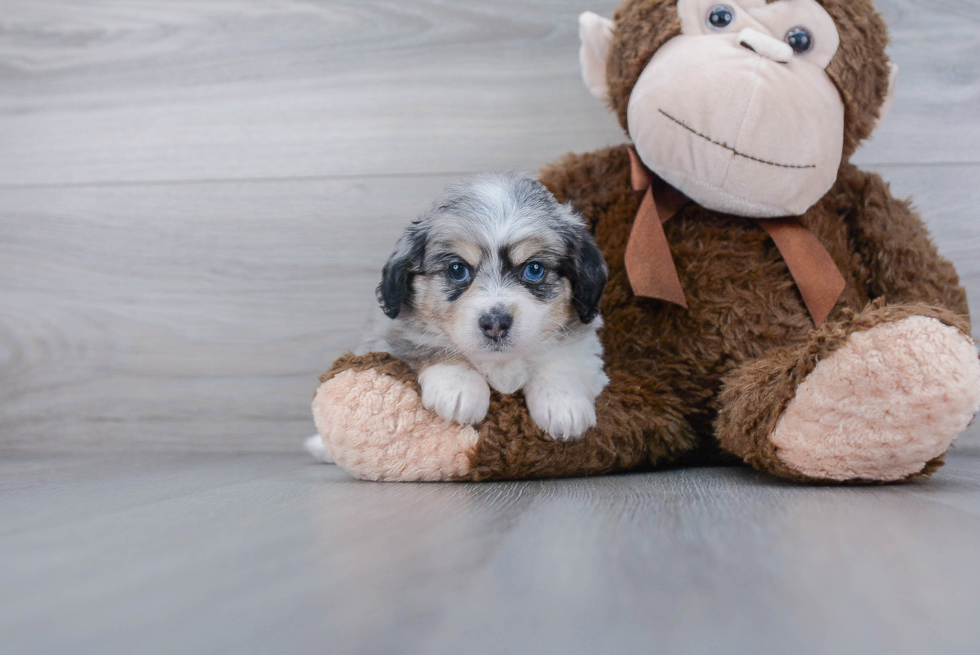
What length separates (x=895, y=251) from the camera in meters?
1.54

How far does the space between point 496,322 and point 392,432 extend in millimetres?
272

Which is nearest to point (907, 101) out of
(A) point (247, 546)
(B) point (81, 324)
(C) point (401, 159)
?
(C) point (401, 159)

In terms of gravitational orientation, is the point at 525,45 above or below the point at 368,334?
above

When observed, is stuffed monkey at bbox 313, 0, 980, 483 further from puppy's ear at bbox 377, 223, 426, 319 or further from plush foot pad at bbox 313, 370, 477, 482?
puppy's ear at bbox 377, 223, 426, 319

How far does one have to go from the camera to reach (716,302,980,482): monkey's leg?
1.13 meters

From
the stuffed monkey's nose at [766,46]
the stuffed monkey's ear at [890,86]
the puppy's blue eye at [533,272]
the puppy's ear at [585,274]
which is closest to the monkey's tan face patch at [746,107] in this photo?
the stuffed monkey's nose at [766,46]

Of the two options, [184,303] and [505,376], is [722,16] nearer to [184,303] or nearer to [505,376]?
[505,376]

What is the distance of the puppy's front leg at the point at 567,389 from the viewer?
1.33 meters

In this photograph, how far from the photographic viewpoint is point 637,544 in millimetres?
854

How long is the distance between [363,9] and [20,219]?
1134mm

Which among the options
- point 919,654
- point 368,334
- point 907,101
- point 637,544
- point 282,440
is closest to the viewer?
point 919,654

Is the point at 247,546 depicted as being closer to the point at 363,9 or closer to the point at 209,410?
the point at 209,410

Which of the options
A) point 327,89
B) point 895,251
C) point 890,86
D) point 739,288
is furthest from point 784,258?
point 327,89

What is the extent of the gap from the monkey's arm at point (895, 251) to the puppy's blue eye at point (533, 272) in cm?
70
